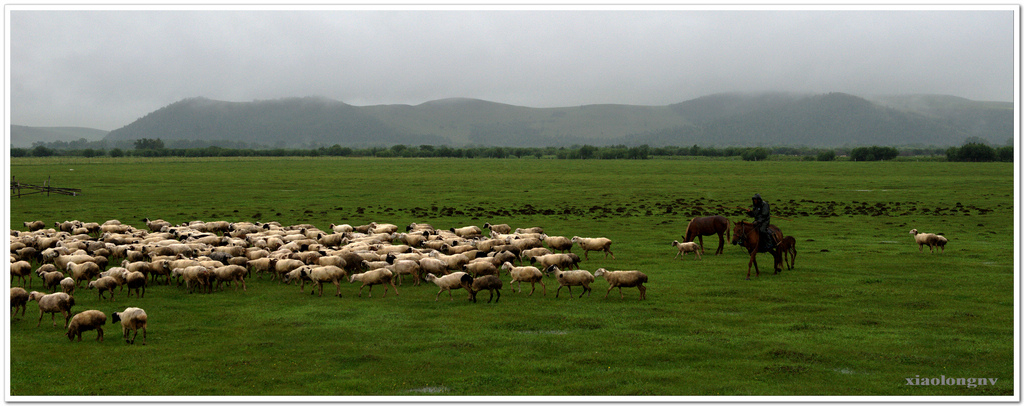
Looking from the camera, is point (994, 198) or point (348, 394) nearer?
point (348, 394)

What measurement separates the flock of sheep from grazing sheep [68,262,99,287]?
0.09 feet

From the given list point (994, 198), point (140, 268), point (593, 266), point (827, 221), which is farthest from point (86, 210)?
point (994, 198)

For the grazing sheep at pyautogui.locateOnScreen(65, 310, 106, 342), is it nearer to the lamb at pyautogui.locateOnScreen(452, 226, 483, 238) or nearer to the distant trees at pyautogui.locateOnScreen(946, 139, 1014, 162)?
the lamb at pyautogui.locateOnScreen(452, 226, 483, 238)

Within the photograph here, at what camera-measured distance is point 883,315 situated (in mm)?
17453

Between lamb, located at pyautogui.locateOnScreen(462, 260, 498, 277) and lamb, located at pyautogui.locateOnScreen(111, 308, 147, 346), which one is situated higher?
lamb, located at pyautogui.locateOnScreen(462, 260, 498, 277)

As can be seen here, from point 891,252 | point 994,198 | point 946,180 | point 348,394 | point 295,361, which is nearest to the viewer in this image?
point 348,394

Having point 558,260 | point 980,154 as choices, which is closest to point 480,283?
point 558,260

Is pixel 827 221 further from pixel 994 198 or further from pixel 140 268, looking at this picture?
pixel 140 268

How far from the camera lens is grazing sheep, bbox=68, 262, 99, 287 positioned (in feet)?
66.0

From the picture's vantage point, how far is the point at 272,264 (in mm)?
22344

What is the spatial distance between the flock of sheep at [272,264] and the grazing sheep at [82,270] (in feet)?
0.09

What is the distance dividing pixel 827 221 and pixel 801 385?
33738 millimetres

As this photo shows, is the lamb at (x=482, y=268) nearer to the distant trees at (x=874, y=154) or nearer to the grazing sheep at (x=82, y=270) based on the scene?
the grazing sheep at (x=82, y=270)

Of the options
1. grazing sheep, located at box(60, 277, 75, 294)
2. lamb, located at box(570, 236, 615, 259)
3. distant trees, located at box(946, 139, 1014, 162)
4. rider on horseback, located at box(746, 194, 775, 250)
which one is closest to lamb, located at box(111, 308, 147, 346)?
grazing sheep, located at box(60, 277, 75, 294)
